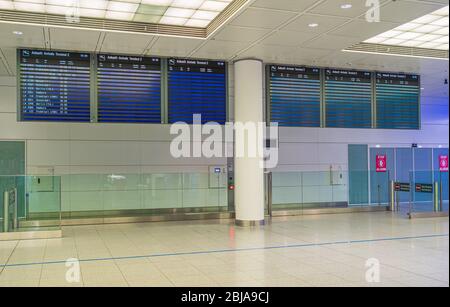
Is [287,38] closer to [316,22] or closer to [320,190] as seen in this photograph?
[316,22]

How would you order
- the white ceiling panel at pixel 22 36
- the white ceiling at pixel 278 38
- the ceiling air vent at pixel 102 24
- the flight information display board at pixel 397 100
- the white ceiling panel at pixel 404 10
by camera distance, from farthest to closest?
1. the flight information display board at pixel 397 100
2. the white ceiling panel at pixel 22 36
3. the ceiling air vent at pixel 102 24
4. the white ceiling at pixel 278 38
5. the white ceiling panel at pixel 404 10

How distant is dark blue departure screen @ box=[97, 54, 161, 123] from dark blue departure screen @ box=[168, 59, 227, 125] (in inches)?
14.5

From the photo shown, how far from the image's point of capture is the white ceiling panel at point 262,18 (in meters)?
7.55

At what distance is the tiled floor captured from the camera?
570cm

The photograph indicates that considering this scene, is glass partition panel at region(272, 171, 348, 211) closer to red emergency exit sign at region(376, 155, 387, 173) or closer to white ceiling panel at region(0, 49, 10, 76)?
red emergency exit sign at region(376, 155, 387, 173)

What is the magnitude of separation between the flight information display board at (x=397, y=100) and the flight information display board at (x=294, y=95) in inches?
76.7

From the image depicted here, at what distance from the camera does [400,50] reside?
10.7 meters

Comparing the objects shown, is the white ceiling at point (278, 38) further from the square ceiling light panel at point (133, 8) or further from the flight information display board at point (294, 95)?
the flight information display board at point (294, 95)

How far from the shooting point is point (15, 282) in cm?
562

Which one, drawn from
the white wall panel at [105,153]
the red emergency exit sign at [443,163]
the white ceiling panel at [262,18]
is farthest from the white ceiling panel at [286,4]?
the red emergency exit sign at [443,163]

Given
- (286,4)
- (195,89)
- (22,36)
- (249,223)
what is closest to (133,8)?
(22,36)

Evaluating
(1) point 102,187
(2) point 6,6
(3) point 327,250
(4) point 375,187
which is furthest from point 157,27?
(4) point 375,187

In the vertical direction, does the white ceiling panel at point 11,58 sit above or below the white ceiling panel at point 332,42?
below

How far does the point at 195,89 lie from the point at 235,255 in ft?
17.3
